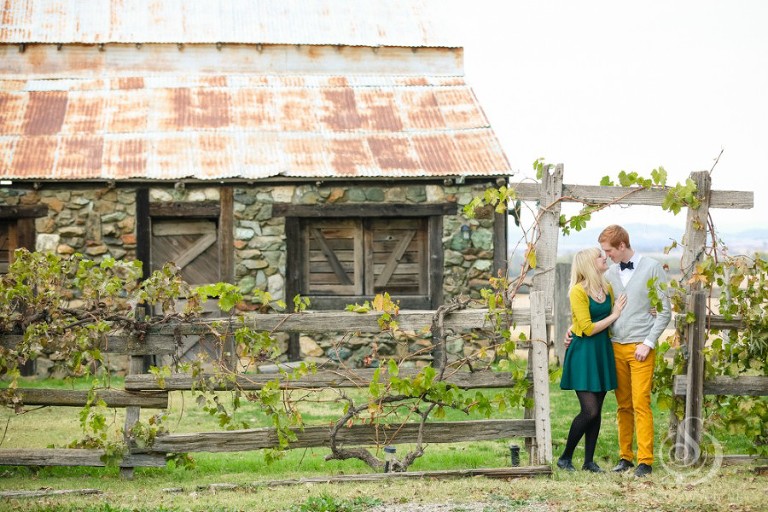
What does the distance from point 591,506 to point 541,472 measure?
1.09m

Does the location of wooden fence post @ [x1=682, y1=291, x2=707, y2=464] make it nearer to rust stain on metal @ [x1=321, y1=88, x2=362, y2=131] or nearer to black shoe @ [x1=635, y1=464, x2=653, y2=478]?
black shoe @ [x1=635, y1=464, x2=653, y2=478]

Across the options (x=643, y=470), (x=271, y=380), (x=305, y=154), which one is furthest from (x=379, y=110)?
(x=643, y=470)

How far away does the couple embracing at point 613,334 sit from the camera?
7.05 m

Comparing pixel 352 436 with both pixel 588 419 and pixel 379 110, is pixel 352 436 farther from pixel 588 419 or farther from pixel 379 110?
pixel 379 110

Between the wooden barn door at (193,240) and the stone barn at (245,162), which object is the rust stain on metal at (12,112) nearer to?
the stone barn at (245,162)

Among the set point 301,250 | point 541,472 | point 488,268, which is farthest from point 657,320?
point 301,250

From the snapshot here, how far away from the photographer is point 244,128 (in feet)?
48.0

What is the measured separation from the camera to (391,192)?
13.8 metres

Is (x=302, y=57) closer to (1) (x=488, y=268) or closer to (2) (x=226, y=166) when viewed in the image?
(2) (x=226, y=166)

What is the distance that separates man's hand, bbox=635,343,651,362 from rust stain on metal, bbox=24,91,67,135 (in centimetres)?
1011

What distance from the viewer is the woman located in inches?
278

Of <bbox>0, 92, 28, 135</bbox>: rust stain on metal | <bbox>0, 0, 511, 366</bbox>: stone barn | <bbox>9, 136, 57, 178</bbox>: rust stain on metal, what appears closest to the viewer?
<bbox>9, 136, 57, 178</bbox>: rust stain on metal

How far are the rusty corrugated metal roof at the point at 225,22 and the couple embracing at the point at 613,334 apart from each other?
32.3 feet
